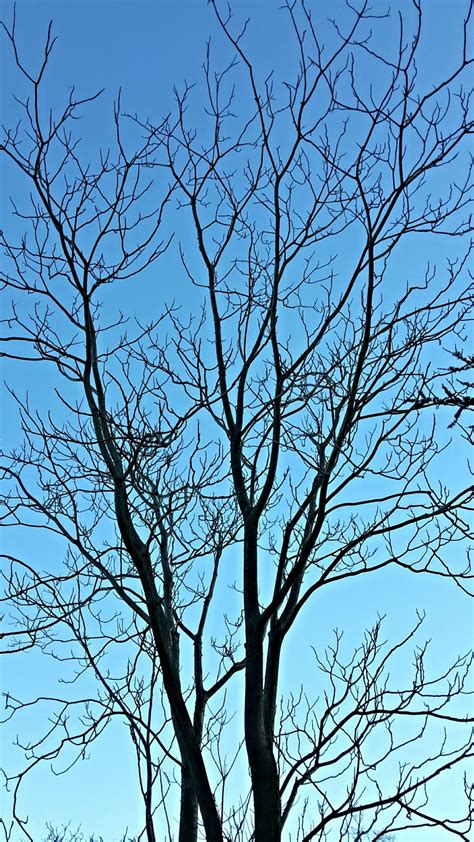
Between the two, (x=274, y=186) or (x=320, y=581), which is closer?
(x=320, y=581)

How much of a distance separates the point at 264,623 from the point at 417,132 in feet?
7.09

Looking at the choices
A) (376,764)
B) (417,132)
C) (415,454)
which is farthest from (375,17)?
(376,764)

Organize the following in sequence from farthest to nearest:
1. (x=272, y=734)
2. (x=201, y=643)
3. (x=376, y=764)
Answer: (x=201, y=643)
(x=376, y=764)
(x=272, y=734)

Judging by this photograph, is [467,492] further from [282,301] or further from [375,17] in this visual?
[375,17]

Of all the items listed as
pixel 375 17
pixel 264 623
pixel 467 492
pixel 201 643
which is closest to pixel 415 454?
pixel 467 492

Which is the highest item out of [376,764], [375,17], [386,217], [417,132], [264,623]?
[375,17]

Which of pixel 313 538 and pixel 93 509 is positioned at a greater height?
pixel 93 509

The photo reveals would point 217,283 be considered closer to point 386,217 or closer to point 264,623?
point 386,217

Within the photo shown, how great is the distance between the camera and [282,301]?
4.28 metres

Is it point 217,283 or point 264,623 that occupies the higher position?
point 217,283

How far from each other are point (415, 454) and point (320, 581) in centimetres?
72

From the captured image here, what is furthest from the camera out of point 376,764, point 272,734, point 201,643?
point 201,643

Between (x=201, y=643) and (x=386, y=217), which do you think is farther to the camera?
(x=201, y=643)

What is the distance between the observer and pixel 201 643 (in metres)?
4.42
